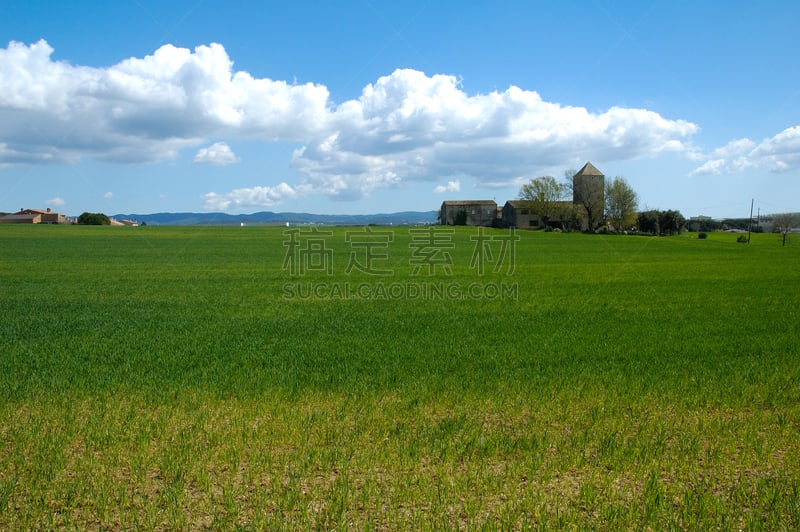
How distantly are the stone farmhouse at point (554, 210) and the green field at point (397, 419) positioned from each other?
101 metres

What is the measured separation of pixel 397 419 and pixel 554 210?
118050 millimetres

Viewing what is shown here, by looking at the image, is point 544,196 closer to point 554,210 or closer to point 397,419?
point 554,210

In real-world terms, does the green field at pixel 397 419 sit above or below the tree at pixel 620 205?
below

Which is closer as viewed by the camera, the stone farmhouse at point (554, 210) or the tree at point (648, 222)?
the tree at point (648, 222)

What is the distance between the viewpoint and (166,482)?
19.1 ft

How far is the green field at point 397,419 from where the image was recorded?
5391 millimetres

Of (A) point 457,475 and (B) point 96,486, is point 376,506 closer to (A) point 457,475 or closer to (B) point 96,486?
(A) point 457,475

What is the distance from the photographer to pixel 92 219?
123938mm

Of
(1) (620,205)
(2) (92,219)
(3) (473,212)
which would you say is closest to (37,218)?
(2) (92,219)

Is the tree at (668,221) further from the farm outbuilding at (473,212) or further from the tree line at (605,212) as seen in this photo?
the farm outbuilding at (473,212)

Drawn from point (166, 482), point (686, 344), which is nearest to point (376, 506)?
point (166, 482)

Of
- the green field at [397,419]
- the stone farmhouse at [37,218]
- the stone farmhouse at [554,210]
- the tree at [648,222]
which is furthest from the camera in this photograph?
the stone farmhouse at [37,218]

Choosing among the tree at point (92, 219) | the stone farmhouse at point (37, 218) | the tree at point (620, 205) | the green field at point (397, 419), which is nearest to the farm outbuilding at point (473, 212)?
the tree at point (620, 205)

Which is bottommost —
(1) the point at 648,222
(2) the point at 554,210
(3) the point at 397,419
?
(3) the point at 397,419
